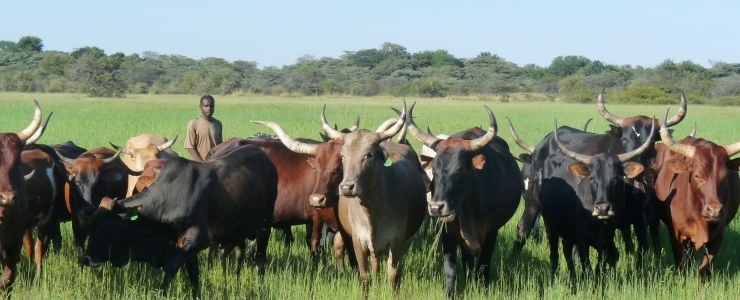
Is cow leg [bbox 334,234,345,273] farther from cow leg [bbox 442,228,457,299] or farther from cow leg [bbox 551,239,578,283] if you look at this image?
cow leg [bbox 551,239,578,283]

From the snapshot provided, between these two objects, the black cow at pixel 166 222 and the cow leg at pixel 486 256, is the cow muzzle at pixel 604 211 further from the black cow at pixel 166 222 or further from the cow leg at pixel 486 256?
the black cow at pixel 166 222

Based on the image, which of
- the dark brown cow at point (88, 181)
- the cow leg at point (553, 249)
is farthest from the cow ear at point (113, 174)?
the cow leg at point (553, 249)

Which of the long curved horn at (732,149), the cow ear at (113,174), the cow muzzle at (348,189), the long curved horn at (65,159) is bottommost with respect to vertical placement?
the cow ear at (113,174)

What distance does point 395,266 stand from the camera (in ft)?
28.4

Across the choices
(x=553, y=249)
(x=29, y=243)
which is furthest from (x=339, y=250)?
(x=29, y=243)

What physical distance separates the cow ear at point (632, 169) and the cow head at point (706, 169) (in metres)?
0.45

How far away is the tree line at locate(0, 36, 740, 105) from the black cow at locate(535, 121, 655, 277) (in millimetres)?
45162

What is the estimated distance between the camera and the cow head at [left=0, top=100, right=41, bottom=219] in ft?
24.8

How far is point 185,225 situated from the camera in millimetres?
8453

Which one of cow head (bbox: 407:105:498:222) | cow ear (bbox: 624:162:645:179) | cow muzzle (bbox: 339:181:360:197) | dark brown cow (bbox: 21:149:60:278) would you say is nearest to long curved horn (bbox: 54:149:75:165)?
dark brown cow (bbox: 21:149:60:278)

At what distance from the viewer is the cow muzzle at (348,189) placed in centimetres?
780

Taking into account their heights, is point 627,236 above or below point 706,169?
below

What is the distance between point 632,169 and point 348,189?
9.20 feet

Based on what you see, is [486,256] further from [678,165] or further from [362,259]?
[678,165]
